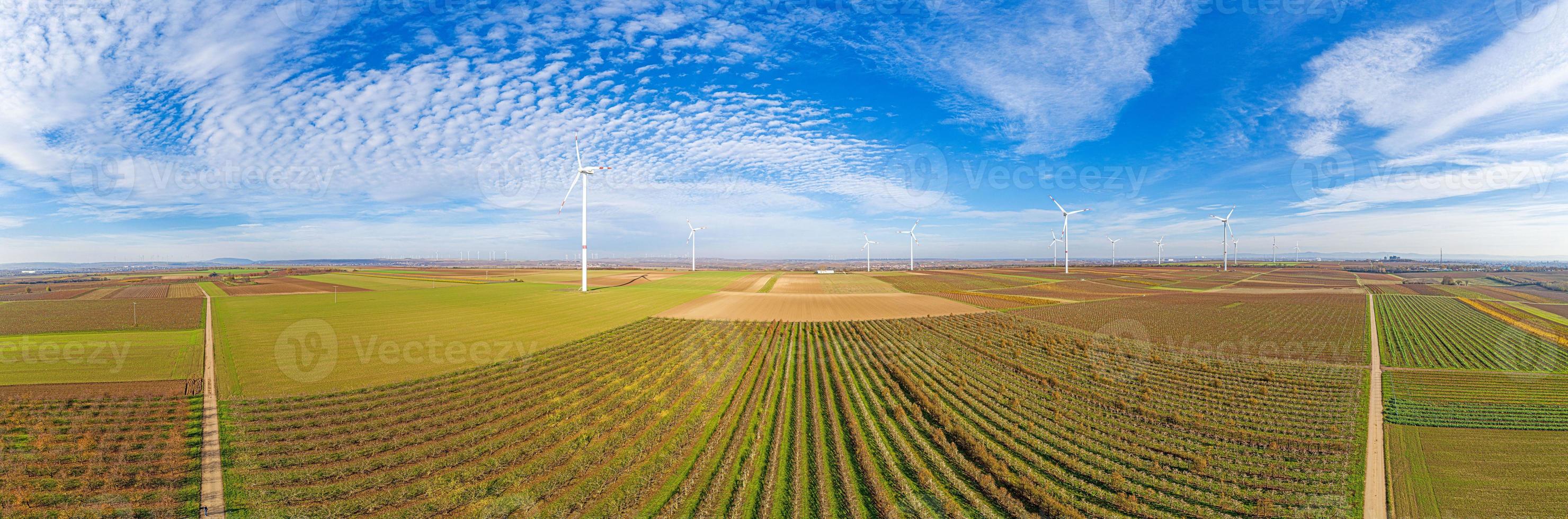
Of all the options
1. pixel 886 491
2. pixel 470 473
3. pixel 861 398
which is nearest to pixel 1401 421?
pixel 861 398

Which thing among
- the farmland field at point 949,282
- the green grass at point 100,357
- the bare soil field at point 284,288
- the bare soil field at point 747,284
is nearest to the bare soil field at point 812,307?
the bare soil field at point 747,284

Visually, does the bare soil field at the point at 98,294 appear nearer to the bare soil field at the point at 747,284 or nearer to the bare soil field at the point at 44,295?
the bare soil field at the point at 44,295

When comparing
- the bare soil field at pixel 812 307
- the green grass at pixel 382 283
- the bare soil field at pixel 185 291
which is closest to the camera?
the bare soil field at pixel 812 307

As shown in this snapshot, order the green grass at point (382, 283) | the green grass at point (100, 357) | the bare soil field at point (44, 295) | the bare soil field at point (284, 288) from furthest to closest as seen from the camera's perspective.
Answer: the green grass at point (382, 283), the bare soil field at point (284, 288), the bare soil field at point (44, 295), the green grass at point (100, 357)

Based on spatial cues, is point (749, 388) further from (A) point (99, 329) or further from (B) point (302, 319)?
(A) point (99, 329)

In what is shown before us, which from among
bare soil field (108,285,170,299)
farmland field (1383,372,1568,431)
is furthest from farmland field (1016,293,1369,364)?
bare soil field (108,285,170,299)

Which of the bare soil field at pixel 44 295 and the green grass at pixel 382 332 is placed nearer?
the green grass at pixel 382 332

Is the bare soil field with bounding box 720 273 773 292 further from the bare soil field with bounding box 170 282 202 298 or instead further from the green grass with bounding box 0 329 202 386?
the bare soil field with bounding box 170 282 202 298
